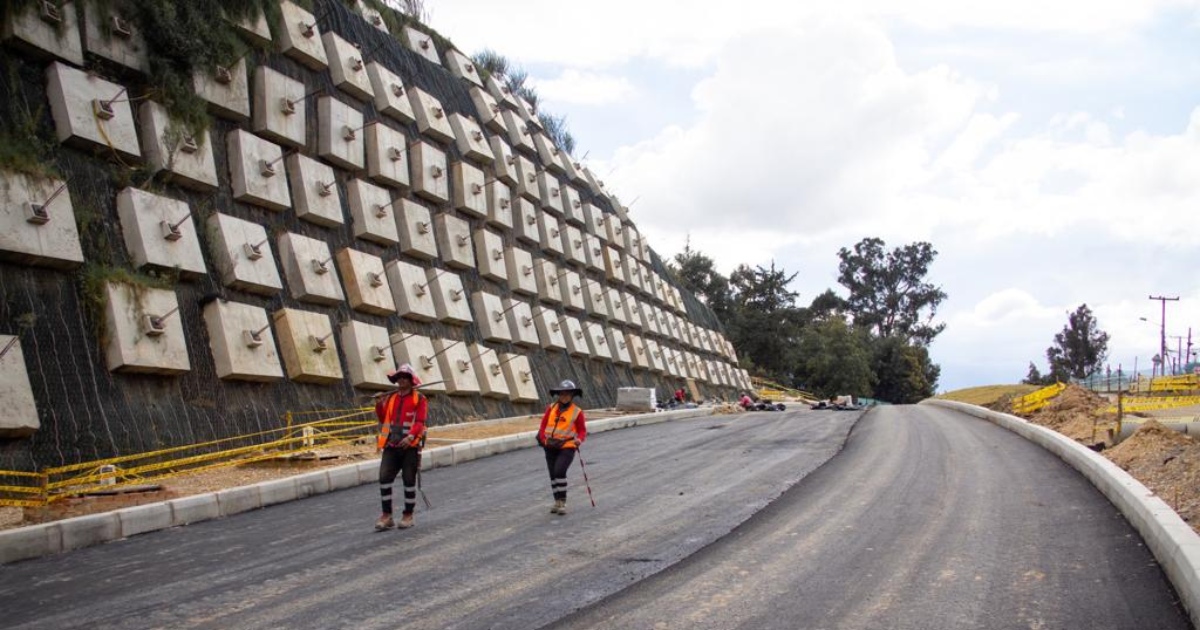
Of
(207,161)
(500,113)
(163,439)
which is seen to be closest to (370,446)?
(163,439)

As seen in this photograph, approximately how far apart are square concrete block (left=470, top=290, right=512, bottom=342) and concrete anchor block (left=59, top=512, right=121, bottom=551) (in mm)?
17234

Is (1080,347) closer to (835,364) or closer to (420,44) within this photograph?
(835,364)

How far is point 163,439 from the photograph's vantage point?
1488cm

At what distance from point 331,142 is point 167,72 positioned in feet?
16.2

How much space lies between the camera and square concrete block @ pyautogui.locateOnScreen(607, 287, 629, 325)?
38.9m

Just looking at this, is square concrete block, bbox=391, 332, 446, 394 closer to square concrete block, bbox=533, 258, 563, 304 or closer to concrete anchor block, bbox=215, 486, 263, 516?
square concrete block, bbox=533, 258, 563, 304

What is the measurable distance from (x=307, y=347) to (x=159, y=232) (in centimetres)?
396

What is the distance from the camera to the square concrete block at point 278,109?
65.5 feet

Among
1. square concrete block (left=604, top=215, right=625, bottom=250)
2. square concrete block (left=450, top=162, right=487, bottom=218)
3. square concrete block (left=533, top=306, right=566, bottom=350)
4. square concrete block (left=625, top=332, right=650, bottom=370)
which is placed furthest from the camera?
square concrete block (left=604, top=215, right=625, bottom=250)

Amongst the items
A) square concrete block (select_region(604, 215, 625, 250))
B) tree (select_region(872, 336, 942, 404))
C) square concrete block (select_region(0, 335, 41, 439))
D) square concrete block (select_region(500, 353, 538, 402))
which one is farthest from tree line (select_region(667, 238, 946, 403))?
square concrete block (select_region(0, 335, 41, 439))

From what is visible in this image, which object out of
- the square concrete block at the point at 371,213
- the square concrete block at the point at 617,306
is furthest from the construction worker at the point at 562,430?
the square concrete block at the point at 617,306

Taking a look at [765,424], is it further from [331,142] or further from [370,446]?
[331,142]

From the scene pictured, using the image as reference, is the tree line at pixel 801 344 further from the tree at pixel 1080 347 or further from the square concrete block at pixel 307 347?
the square concrete block at pixel 307 347

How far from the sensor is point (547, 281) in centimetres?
3294
